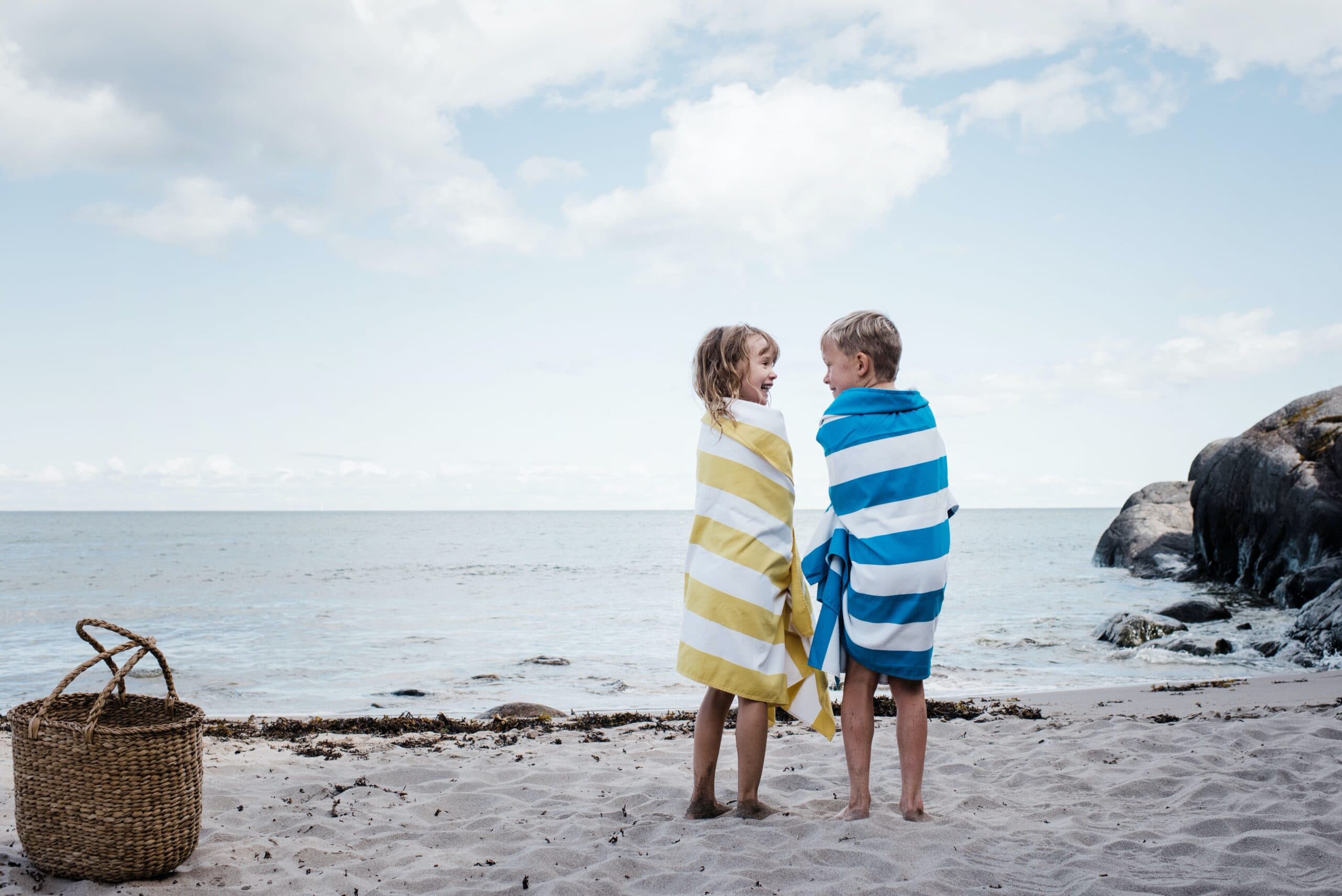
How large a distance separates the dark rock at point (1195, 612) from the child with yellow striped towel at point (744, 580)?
1097 cm

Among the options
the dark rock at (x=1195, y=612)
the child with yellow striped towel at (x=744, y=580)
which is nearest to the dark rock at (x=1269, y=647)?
the dark rock at (x=1195, y=612)

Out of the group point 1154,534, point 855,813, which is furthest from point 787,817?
point 1154,534

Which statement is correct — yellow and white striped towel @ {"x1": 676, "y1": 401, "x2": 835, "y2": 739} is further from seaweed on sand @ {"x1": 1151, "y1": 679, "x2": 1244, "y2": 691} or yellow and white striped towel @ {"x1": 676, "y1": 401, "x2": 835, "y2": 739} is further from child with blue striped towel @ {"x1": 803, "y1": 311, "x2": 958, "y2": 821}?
seaweed on sand @ {"x1": 1151, "y1": 679, "x2": 1244, "y2": 691}

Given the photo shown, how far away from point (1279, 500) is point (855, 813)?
13.7 meters

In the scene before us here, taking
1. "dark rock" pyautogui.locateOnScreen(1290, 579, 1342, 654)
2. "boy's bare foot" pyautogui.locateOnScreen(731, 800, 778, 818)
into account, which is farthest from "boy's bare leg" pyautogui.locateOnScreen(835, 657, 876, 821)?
"dark rock" pyautogui.locateOnScreen(1290, 579, 1342, 654)

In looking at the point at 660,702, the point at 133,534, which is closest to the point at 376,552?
the point at 133,534

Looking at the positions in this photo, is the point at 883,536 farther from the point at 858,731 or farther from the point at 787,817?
the point at 787,817

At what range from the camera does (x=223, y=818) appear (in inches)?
152

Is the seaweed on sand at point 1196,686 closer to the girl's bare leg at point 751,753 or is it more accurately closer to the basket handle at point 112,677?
the girl's bare leg at point 751,753

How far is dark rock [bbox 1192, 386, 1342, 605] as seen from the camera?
12961 millimetres

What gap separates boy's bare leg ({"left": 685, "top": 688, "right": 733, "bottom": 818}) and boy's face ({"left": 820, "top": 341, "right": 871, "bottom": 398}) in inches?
54.2

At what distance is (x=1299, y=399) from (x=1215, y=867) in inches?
578

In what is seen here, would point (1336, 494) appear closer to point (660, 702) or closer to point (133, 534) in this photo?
point (660, 702)

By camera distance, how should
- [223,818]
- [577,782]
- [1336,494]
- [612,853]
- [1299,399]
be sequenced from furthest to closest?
[1299,399], [1336,494], [577,782], [223,818], [612,853]
